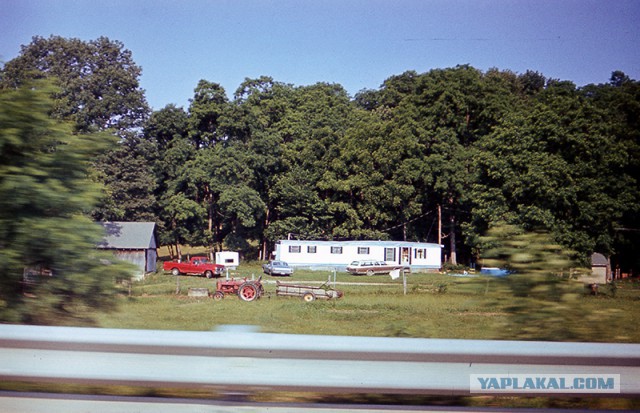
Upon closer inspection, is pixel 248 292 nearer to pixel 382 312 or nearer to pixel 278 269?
pixel 278 269

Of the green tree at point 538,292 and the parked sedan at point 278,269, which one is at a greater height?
the green tree at point 538,292

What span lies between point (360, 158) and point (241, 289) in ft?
27.1

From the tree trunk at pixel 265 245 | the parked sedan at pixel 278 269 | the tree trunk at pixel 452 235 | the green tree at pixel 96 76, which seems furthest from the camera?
the tree trunk at pixel 265 245

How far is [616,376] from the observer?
2.65 m

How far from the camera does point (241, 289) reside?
70.4 feet

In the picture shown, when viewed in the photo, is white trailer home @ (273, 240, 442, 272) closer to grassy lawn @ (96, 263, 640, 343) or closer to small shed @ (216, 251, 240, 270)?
grassy lawn @ (96, 263, 640, 343)

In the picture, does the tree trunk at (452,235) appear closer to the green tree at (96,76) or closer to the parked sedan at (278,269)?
the parked sedan at (278,269)

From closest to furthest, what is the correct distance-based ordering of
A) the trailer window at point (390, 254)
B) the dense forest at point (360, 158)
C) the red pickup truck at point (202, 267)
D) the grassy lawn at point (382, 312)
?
the grassy lawn at point (382, 312)
the dense forest at point (360, 158)
the red pickup truck at point (202, 267)
the trailer window at point (390, 254)

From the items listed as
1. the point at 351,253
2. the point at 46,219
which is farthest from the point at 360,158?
the point at 46,219

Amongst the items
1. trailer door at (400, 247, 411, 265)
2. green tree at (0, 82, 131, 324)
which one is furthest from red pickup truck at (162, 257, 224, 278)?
green tree at (0, 82, 131, 324)

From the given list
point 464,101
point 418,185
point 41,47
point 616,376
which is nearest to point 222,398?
point 616,376

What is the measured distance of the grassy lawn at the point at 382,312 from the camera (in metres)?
4.24

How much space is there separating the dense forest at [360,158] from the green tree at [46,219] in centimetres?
38

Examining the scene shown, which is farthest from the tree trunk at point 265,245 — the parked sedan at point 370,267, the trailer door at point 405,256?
the trailer door at point 405,256
